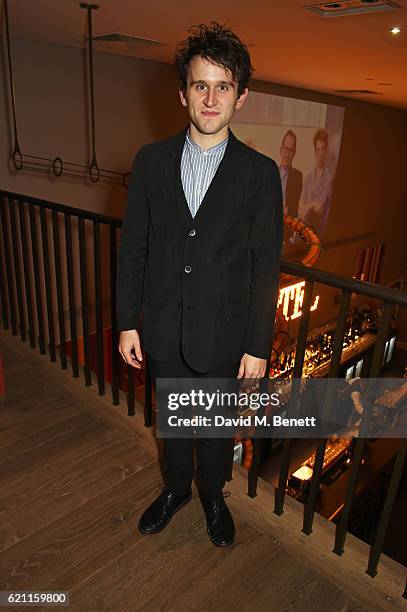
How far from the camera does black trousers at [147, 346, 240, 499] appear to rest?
1.51 metres

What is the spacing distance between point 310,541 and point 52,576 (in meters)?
0.88

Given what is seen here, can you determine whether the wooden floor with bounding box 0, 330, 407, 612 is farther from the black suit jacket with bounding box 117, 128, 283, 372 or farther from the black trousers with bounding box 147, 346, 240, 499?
the black suit jacket with bounding box 117, 128, 283, 372

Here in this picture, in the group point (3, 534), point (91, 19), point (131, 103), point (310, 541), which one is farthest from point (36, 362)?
point (131, 103)

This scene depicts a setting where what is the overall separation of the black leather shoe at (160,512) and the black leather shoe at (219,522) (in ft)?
0.41

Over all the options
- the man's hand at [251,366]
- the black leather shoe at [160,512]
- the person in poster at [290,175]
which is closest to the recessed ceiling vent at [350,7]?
the man's hand at [251,366]

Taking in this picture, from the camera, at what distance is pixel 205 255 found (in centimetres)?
128

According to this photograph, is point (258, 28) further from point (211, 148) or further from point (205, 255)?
point (205, 255)

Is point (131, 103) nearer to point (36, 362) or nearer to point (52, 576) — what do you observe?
point (36, 362)

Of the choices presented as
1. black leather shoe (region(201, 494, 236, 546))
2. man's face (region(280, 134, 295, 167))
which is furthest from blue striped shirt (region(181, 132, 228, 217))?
man's face (region(280, 134, 295, 167))

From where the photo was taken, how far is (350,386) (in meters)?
6.91

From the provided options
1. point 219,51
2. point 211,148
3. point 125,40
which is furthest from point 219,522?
point 125,40

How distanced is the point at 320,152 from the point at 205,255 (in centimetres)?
780

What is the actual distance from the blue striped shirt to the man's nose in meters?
0.12

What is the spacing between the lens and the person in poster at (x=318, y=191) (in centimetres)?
829
